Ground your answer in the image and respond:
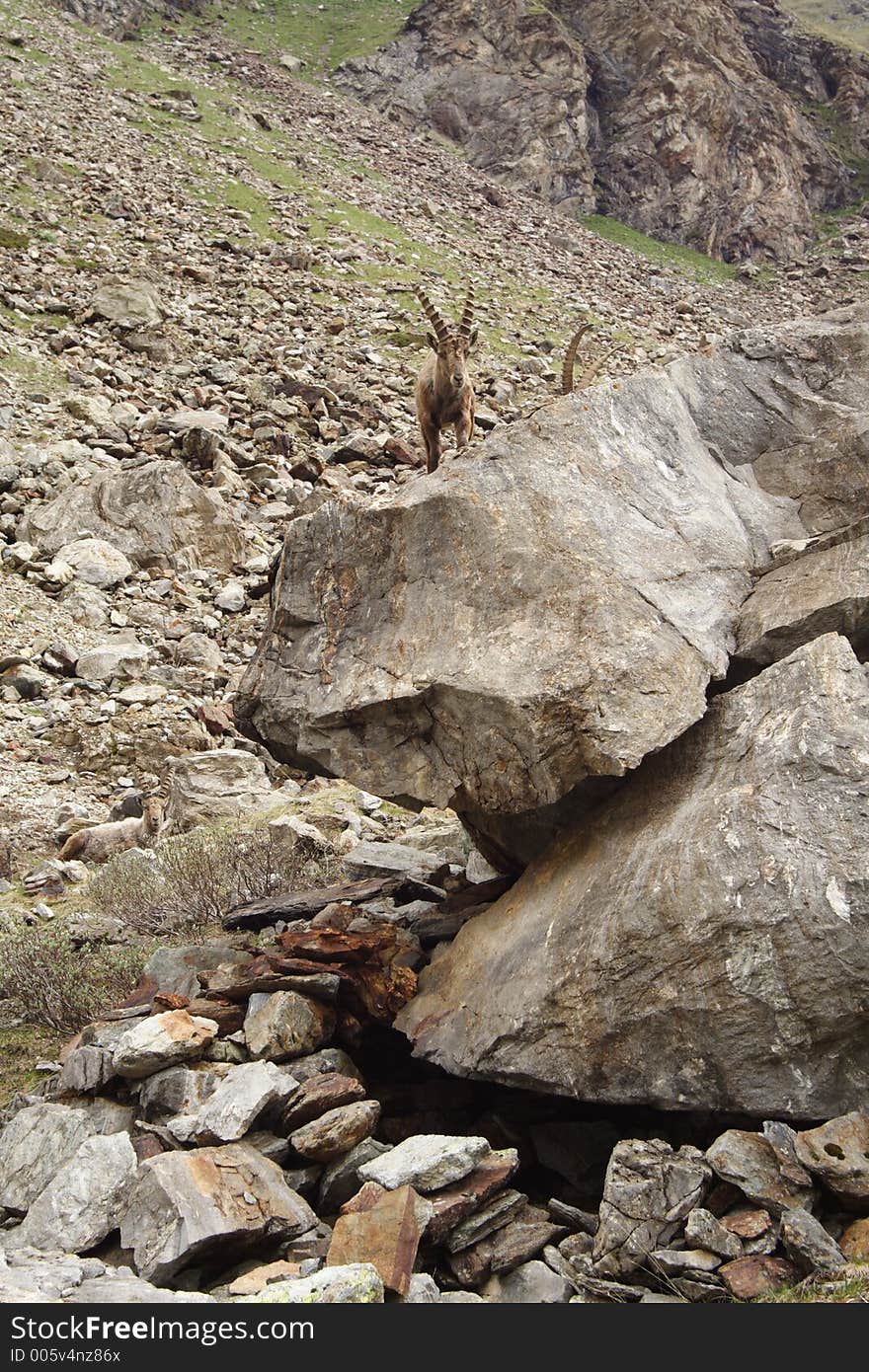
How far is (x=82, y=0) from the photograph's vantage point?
184 feet

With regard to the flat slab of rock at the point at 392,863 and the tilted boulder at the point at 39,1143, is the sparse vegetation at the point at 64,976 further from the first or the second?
the flat slab of rock at the point at 392,863

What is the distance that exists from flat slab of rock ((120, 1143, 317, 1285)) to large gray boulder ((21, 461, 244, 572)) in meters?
14.1

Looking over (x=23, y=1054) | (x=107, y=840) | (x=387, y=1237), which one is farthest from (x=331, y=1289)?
(x=107, y=840)

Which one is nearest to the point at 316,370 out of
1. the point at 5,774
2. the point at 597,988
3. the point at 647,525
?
the point at 5,774

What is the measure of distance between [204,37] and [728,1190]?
2733 inches

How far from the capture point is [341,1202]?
607 cm

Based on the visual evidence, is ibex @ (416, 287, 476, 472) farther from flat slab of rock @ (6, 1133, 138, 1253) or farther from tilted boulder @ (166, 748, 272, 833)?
flat slab of rock @ (6, 1133, 138, 1253)

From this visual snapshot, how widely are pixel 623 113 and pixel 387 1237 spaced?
242 feet

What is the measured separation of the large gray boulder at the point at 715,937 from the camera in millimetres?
5688

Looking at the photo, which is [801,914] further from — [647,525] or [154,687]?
[154,687]

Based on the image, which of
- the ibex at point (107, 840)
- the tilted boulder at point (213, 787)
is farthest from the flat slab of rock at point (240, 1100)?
the tilted boulder at point (213, 787)

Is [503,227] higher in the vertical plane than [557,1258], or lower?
higher

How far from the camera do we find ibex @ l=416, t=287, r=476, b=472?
13.1m

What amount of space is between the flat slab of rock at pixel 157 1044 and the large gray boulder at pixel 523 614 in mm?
2051
